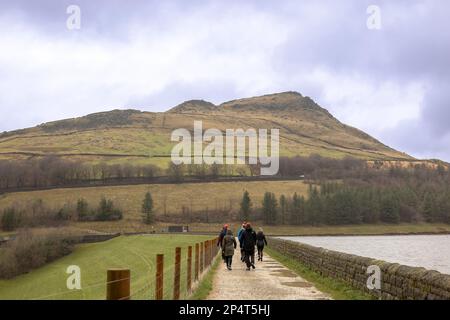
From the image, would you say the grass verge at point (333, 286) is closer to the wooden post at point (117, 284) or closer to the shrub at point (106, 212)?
the wooden post at point (117, 284)

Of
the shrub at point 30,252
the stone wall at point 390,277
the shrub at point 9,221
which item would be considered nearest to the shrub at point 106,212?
the shrub at point 9,221

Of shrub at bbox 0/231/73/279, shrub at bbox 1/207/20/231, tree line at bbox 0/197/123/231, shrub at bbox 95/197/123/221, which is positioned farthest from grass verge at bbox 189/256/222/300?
shrub at bbox 95/197/123/221

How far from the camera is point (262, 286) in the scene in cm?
1827

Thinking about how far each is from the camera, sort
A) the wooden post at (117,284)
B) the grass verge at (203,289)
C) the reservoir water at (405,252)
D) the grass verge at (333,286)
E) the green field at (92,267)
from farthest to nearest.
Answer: the reservoir water at (405,252) < the green field at (92,267) < the grass verge at (333,286) < the grass verge at (203,289) < the wooden post at (117,284)

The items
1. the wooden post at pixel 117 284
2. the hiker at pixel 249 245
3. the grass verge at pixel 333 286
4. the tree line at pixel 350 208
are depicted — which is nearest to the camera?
the wooden post at pixel 117 284

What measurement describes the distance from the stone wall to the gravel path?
1.07m

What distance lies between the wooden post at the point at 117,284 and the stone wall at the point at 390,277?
6.11m

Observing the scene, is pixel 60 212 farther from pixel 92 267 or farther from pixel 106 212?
pixel 92 267

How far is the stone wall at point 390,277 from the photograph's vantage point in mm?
11180

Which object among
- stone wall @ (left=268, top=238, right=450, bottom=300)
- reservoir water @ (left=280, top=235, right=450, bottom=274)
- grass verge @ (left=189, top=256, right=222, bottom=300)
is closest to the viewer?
stone wall @ (left=268, top=238, right=450, bottom=300)

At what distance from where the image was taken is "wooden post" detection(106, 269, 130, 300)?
816 cm

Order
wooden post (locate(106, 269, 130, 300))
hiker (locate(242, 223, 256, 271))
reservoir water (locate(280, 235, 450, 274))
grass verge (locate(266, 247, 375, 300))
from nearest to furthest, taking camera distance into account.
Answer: wooden post (locate(106, 269, 130, 300)) → grass verge (locate(266, 247, 375, 300)) → hiker (locate(242, 223, 256, 271)) → reservoir water (locate(280, 235, 450, 274))

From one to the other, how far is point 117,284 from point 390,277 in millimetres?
7780

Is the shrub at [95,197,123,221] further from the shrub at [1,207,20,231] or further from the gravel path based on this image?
the gravel path
